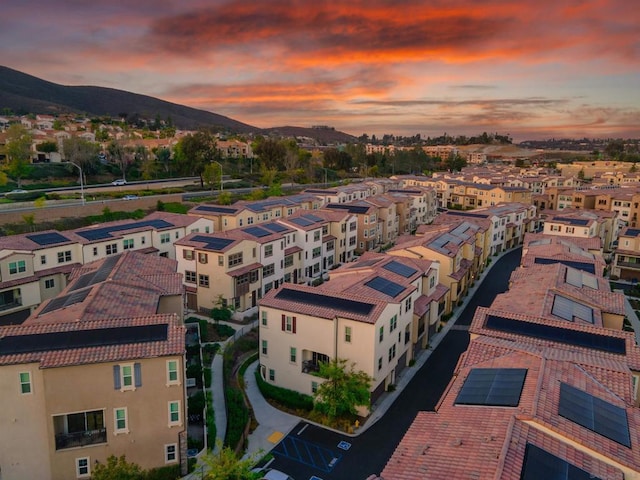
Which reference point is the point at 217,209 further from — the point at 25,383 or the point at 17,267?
the point at 25,383

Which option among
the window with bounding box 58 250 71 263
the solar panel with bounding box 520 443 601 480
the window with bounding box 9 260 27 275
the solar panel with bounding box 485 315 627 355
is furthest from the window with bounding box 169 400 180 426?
the window with bounding box 58 250 71 263

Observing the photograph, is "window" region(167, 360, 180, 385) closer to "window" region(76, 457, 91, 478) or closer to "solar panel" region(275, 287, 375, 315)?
"window" region(76, 457, 91, 478)

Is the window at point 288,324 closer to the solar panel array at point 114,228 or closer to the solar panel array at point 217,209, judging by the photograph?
the solar panel array at point 114,228

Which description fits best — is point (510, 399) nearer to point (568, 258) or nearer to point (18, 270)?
point (568, 258)

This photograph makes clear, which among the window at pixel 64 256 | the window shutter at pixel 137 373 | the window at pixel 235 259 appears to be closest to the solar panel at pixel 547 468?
the window shutter at pixel 137 373

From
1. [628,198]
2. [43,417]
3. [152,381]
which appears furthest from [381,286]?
[628,198]
